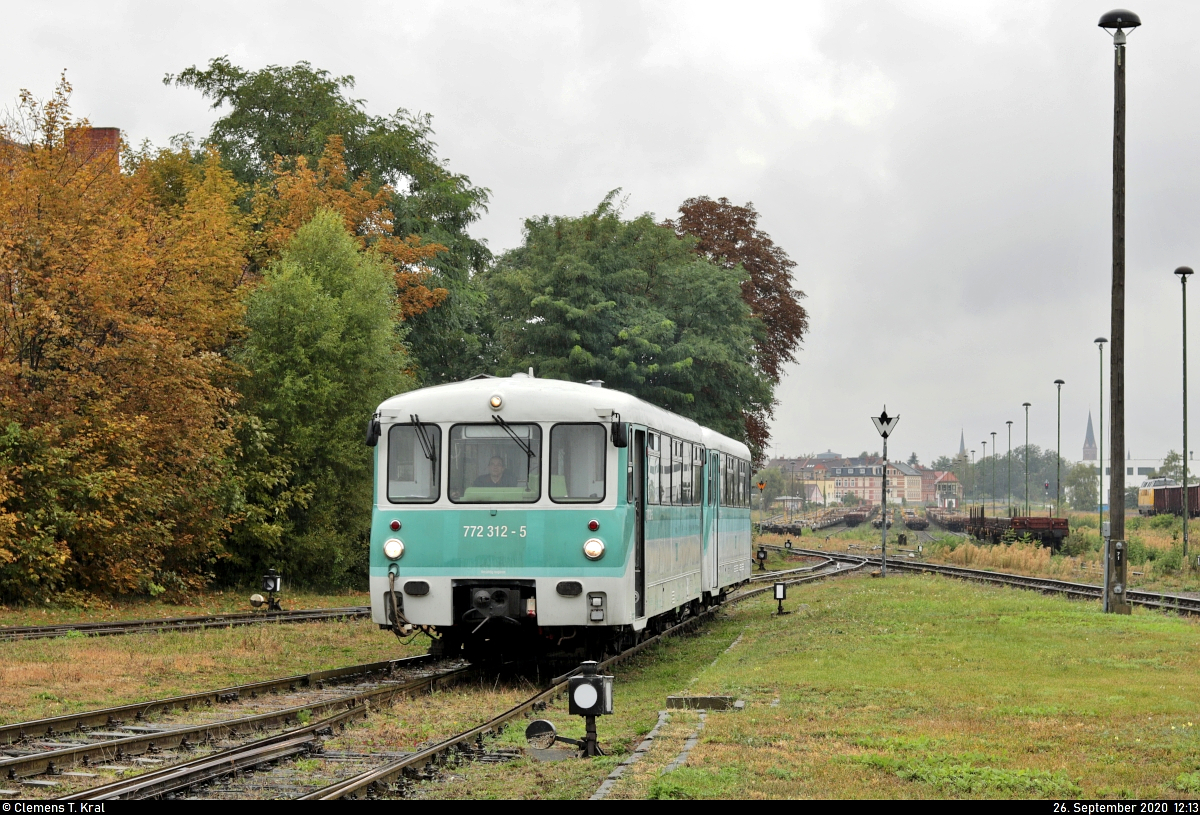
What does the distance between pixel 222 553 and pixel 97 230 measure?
876 cm

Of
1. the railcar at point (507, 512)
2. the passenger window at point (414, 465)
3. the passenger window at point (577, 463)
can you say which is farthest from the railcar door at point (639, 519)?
the passenger window at point (414, 465)

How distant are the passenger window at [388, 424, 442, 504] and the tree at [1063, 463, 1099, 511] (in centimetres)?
15132

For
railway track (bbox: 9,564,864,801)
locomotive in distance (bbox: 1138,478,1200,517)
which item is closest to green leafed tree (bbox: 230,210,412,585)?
railway track (bbox: 9,564,864,801)

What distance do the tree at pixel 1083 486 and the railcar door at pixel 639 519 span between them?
490ft

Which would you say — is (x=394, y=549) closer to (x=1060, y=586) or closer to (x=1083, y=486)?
(x=1060, y=586)

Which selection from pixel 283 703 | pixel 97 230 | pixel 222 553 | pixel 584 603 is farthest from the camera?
pixel 222 553

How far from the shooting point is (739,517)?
27859mm

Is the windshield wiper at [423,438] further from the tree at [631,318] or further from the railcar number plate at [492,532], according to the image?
the tree at [631,318]

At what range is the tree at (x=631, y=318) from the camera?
4175 cm

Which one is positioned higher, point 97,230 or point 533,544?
point 97,230

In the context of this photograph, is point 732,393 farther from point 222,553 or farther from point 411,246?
point 222,553

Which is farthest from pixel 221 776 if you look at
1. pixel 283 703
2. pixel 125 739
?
pixel 283 703

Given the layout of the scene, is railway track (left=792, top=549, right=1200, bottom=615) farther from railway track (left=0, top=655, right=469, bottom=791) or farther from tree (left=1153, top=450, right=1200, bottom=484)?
tree (left=1153, top=450, right=1200, bottom=484)

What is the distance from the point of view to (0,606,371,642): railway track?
20.6 meters
